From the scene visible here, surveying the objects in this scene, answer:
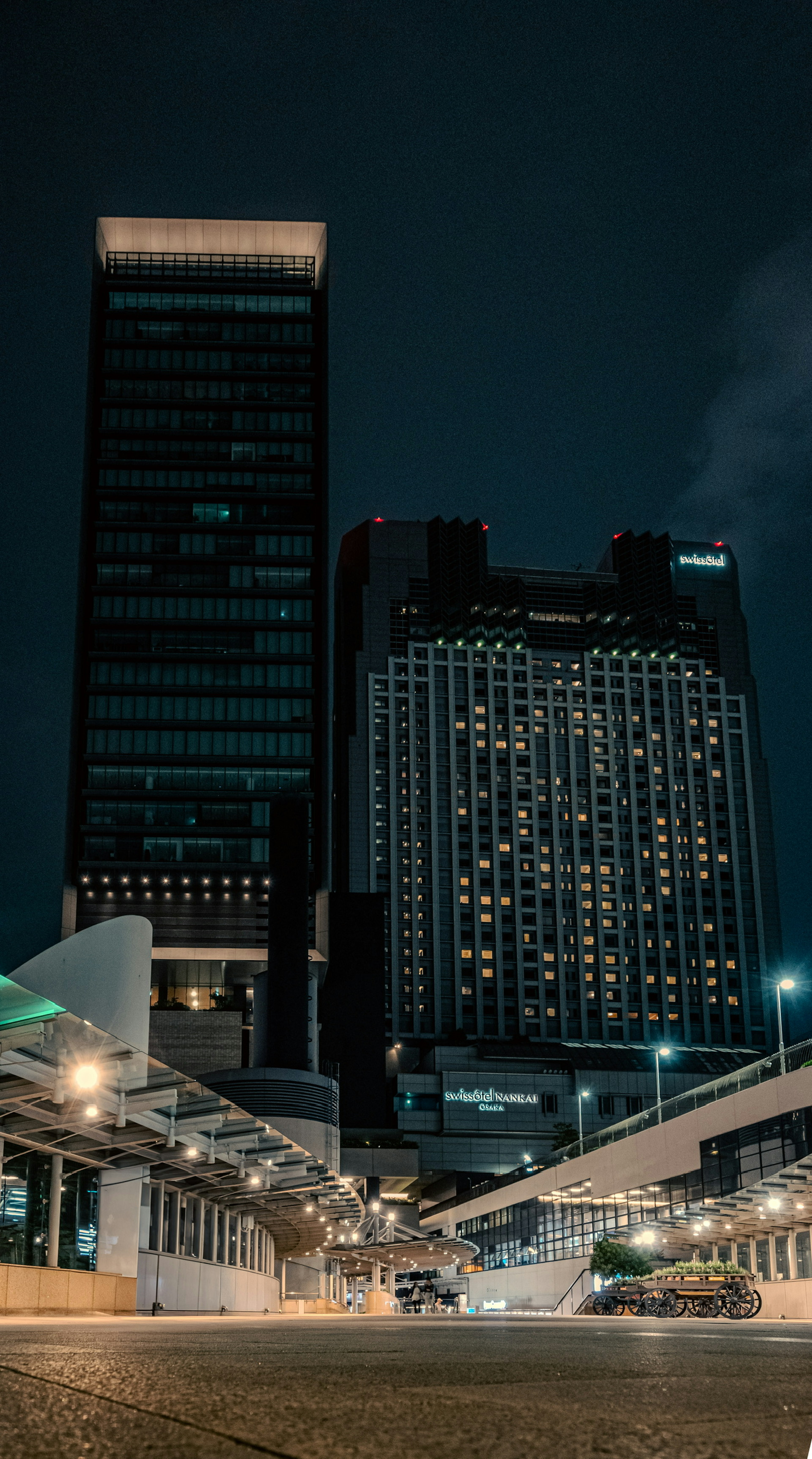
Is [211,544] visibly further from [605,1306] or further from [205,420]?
[605,1306]

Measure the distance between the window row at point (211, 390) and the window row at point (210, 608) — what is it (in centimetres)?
2274

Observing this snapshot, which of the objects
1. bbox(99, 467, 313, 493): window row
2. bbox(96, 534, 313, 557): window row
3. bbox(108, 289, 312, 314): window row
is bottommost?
bbox(96, 534, 313, 557): window row

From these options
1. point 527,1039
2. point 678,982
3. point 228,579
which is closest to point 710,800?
point 678,982

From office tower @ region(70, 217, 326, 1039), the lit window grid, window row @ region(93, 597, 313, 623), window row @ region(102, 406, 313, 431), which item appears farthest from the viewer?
the lit window grid

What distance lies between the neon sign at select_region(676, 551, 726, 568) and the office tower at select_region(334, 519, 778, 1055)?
195cm

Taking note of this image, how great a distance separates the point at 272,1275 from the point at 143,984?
1938cm

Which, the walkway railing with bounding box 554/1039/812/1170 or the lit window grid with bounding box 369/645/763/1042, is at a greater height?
the lit window grid with bounding box 369/645/763/1042

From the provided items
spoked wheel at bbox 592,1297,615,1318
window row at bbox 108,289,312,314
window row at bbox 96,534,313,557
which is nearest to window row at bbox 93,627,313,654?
window row at bbox 96,534,313,557

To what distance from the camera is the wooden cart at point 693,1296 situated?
97.6 ft

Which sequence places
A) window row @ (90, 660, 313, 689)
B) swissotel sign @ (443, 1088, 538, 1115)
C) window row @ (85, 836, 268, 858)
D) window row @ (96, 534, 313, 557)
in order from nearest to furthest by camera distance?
window row @ (85, 836, 268, 858), window row @ (90, 660, 313, 689), window row @ (96, 534, 313, 557), swissotel sign @ (443, 1088, 538, 1115)

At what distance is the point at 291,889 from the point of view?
72125mm

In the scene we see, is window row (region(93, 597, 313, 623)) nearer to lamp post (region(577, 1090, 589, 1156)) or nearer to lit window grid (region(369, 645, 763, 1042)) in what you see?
lit window grid (region(369, 645, 763, 1042))

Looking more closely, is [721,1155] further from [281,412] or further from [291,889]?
[281,412]

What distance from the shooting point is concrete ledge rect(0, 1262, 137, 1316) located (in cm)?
1691
